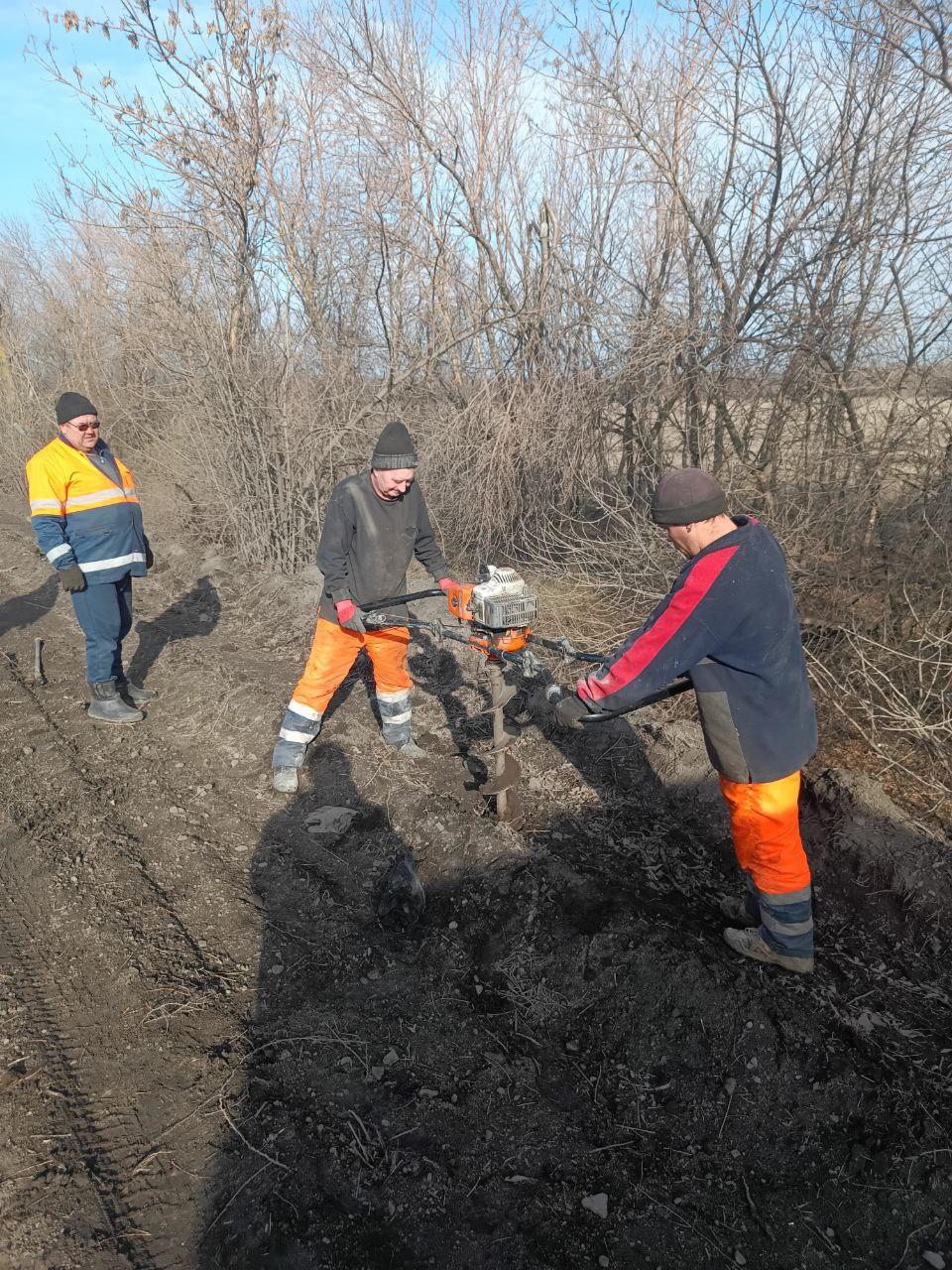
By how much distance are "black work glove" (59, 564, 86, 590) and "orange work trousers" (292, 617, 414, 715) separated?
67.1 inches

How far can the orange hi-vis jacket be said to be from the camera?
483 centimetres

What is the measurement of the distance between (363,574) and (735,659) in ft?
7.71

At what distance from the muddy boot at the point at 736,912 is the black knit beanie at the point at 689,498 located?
198cm

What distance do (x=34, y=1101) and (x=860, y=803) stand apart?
403 cm

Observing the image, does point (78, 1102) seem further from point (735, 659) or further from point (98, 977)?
point (735, 659)

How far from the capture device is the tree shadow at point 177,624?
656 cm

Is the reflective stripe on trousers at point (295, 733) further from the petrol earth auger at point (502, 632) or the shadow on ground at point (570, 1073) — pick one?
the petrol earth auger at point (502, 632)

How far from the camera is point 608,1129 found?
265 centimetres

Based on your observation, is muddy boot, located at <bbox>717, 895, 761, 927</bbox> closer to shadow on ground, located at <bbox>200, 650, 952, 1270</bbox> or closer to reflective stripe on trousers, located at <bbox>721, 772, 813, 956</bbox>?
shadow on ground, located at <bbox>200, 650, 952, 1270</bbox>

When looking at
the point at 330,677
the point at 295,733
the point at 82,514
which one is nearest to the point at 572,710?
the point at 330,677

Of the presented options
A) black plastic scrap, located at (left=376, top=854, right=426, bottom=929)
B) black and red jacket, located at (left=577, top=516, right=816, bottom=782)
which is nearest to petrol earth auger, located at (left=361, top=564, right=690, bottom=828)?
black and red jacket, located at (left=577, top=516, right=816, bottom=782)

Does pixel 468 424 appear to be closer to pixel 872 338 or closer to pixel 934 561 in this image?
pixel 872 338

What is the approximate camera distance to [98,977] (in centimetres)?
315

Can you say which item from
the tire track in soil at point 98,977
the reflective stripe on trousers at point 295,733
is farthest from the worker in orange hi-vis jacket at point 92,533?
the reflective stripe on trousers at point 295,733
